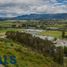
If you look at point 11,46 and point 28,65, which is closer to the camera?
point 28,65

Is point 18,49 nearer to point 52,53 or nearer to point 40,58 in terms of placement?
point 40,58

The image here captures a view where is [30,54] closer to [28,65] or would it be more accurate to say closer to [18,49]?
[18,49]

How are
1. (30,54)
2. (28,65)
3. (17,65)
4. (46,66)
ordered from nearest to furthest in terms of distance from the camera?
1. (17,65)
2. (28,65)
3. (46,66)
4. (30,54)

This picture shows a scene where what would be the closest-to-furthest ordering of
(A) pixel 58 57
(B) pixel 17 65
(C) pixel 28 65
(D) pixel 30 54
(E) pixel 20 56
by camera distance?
(B) pixel 17 65, (C) pixel 28 65, (E) pixel 20 56, (D) pixel 30 54, (A) pixel 58 57

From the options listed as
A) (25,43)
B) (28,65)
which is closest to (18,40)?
(25,43)

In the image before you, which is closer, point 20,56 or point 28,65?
point 28,65

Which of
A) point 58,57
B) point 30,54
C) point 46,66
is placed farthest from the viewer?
point 58,57

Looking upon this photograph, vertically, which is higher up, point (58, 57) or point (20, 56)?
point (20, 56)

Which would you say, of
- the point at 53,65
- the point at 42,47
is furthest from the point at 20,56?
the point at 42,47

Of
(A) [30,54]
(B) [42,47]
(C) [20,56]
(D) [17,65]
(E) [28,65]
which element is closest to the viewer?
(D) [17,65]
